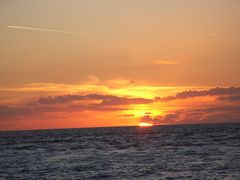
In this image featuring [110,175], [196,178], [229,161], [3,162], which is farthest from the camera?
[3,162]

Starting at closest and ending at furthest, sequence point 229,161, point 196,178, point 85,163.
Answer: point 196,178
point 229,161
point 85,163

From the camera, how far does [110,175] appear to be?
39625mm

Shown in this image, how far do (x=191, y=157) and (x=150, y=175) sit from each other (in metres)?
14.7

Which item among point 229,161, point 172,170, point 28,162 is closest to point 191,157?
point 229,161

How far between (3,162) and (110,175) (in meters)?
18.4

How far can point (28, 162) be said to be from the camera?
52406 millimetres

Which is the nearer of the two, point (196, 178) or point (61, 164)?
point (196, 178)

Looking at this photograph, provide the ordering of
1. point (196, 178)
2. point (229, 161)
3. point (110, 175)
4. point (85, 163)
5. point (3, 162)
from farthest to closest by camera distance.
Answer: point (3, 162)
point (85, 163)
point (229, 161)
point (110, 175)
point (196, 178)

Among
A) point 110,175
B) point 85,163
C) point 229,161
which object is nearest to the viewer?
point 110,175

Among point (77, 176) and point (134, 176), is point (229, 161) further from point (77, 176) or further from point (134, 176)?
point (77, 176)

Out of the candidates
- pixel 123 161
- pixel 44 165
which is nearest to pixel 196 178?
Result: pixel 123 161

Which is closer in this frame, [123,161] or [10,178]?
[10,178]

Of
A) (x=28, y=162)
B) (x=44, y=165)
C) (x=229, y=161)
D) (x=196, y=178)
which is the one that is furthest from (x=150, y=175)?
(x=28, y=162)

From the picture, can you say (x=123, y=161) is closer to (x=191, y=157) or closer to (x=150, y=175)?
(x=191, y=157)
